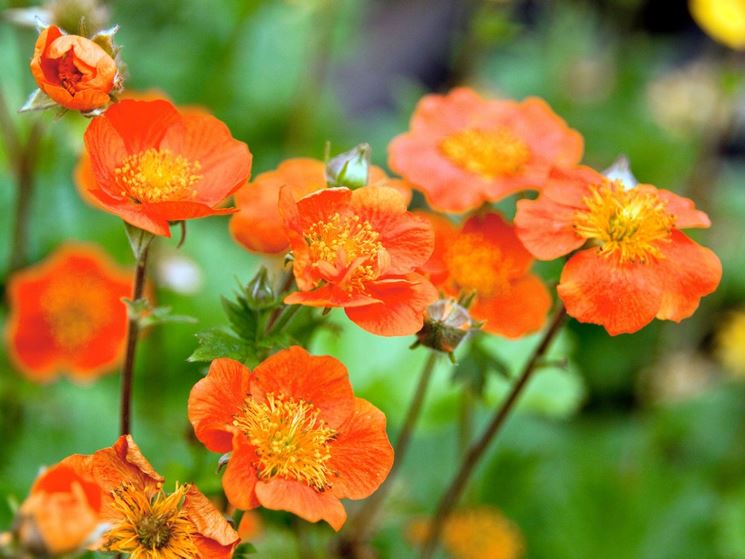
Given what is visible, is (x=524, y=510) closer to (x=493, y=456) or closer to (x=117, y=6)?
(x=493, y=456)

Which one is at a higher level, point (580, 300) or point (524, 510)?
point (580, 300)

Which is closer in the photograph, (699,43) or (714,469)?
(714,469)

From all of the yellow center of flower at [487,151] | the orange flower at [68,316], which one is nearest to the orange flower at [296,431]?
the yellow center of flower at [487,151]

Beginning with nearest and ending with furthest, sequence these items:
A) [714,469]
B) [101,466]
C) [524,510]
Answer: [101,466] < [524,510] < [714,469]

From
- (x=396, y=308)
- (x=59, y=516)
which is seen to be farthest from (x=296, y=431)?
(x=59, y=516)

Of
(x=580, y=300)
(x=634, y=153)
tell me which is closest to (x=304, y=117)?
(x=634, y=153)

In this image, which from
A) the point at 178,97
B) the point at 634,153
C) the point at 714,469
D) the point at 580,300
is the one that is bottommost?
the point at 714,469

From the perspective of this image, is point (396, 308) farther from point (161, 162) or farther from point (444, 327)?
point (161, 162)
